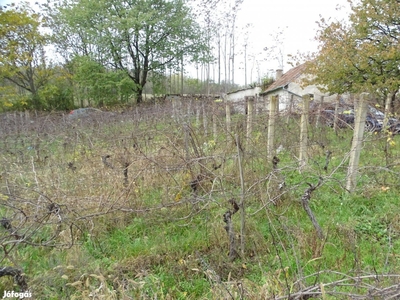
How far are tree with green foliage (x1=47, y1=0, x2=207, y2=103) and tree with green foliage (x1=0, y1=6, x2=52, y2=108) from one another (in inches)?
A: 133

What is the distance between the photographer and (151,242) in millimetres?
2898

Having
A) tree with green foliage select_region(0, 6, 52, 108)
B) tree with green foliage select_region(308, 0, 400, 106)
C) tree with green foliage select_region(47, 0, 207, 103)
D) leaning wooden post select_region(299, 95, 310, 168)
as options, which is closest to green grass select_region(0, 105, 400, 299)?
leaning wooden post select_region(299, 95, 310, 168)

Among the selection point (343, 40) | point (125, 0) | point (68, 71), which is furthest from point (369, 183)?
point (68, 71)

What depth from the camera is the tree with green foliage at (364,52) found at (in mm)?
9617

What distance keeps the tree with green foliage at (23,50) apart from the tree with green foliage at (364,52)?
16.7 metres

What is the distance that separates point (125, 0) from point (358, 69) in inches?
705

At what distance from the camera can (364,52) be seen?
9594mm

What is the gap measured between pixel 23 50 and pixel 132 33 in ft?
25.4

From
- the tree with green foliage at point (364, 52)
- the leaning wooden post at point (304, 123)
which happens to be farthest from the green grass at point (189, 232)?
the tree with green foliage at point (364, 52)

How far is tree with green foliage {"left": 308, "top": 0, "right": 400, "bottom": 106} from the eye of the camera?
9.62 metres

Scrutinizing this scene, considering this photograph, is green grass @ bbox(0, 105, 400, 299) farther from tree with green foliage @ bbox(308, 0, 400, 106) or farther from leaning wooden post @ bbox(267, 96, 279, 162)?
tree with green foliage @ bbox(308, 0, 400, 106)

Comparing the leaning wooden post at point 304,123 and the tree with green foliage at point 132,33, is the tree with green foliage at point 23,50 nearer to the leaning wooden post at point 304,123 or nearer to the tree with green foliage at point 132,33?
the tree with green foliage at point 132,33

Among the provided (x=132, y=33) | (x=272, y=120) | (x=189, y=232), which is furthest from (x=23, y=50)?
(x=189, y=232)

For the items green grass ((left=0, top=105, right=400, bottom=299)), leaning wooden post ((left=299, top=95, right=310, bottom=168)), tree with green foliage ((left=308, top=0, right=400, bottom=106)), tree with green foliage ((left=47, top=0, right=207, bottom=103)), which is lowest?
green grass ((left=0, top=105, right=400, bottom=299))
